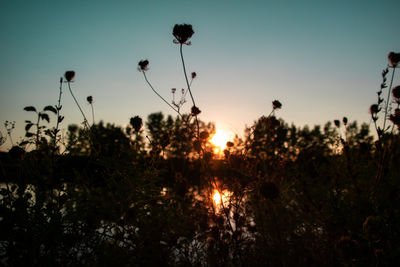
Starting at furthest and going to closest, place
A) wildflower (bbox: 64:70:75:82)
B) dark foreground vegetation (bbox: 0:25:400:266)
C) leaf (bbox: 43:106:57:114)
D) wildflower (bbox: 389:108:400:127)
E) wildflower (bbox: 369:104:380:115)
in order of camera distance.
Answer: wildflower (bbox: 64:70:75:82) < wildflower (bbox: 369:104:380:115) < wildflower (bbox: 389:108:400:127) < leaf (bbox: 43:106:57:114) < dark foreground vegetation (bbox: 0:25:400:266)

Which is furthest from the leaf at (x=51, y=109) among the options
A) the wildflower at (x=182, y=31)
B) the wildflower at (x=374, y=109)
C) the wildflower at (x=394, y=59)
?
the wildflower at (x=394, y=59)

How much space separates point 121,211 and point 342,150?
130 inches

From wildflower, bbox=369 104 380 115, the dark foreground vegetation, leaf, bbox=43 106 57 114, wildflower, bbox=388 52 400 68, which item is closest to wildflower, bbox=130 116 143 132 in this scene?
the dark foreground vegetation

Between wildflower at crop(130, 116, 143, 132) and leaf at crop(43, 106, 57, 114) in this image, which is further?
wildflower at crop(130, 116, 143, 132)

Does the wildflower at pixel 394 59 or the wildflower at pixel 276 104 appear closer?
the wildflower at pixel 394 59

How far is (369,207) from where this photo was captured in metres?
2.53

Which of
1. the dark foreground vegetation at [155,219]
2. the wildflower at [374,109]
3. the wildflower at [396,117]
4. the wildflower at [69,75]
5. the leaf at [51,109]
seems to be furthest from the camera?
the wildflower at [69,75]

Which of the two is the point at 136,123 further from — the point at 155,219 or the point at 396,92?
the point at 396,92

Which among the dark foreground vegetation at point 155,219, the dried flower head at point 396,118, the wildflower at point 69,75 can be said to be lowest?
the dark foreground vegetation at point 155,219

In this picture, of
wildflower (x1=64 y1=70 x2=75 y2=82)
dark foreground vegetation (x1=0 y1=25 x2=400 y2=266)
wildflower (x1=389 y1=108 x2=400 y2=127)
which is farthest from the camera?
wildflower (x1=64 y1=70 x2=75 y2=82)

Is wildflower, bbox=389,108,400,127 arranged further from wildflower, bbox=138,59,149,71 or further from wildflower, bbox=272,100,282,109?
wildflower, bbox=138,59,149,71

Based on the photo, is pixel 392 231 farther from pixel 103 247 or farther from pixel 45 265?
pixel 45 265

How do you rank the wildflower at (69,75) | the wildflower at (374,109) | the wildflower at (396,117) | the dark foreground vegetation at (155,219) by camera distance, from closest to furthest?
the dark foreground vegetation at (155,219) < the wildflower at (396,117) < the wildflower at (374,109) < the wildflower at (69,75)

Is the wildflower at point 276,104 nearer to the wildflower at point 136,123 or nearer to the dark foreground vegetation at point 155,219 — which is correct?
the dark foreground vegetation at point 155,219
